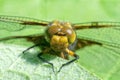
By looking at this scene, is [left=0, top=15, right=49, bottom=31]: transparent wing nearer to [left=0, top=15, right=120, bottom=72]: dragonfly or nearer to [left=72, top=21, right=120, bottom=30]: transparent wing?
[left=0, top=15, right=120, bottom=72]: dragonfly

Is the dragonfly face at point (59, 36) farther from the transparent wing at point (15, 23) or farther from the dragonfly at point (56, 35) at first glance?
the transparent wing at point (15, 23)

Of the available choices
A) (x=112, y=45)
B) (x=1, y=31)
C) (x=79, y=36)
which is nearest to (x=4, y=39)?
(x=1, y=31)

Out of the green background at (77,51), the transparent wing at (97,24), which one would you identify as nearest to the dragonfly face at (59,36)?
the green background at (77,51)

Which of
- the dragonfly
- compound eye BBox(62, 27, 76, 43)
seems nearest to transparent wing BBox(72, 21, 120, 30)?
the dragonfly

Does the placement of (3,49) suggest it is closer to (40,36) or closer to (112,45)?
(40,36)

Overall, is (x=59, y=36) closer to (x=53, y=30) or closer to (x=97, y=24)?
(x=53, y=30)

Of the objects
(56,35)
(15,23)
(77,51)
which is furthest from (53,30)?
(15,23)
